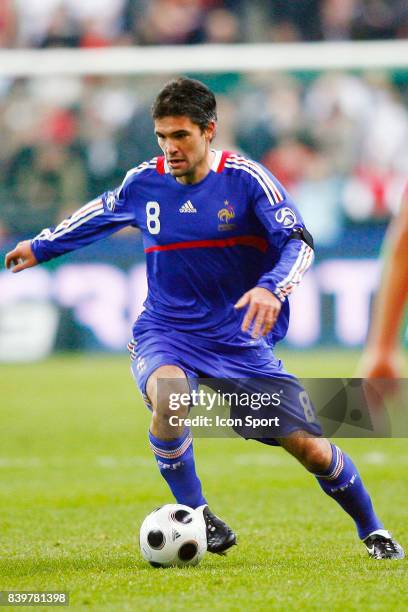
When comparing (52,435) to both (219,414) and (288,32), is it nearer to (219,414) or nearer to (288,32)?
(219,414)

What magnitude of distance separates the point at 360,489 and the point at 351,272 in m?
9.10

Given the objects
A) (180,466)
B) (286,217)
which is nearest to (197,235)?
(286,217)

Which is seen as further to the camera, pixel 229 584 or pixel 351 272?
pixel 351 272

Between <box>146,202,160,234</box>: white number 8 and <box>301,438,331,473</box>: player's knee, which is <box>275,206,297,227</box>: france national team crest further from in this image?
<box>301,438,331,473</box>: player's knee

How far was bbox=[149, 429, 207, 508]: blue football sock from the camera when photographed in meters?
4.98

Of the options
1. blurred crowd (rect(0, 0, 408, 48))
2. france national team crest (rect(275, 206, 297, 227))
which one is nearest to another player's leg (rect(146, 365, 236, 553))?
france national team crest (rect(275, 206, 297, 227))

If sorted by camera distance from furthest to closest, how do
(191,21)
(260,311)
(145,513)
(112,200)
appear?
(191,21) → (145,513) → (112,200) → (260,311)

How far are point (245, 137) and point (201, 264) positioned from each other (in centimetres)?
1064

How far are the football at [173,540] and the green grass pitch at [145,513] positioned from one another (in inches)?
3.1

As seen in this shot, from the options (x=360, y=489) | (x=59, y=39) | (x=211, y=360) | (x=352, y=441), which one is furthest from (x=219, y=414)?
(x=59, y=39)

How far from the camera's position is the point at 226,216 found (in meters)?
5.12

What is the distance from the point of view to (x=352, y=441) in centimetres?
962

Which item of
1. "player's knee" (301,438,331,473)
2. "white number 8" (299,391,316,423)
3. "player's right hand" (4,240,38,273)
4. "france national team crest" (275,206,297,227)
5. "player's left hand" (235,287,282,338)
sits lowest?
"player's knee" (301,438,331,473)

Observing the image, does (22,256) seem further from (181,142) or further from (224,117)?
(224,117)
